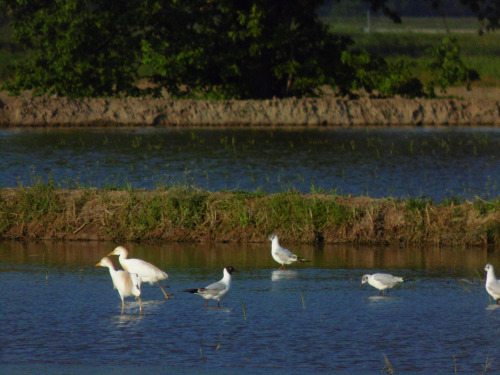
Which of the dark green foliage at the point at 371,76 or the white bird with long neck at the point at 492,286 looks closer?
the white bird with long neck at the point at 492,286

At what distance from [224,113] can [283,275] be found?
2541 cm

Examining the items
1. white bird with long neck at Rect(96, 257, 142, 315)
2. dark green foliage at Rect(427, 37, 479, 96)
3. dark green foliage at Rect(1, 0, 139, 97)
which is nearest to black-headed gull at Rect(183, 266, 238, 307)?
white bird with long neck at Rect(96, 257, 142, 315)

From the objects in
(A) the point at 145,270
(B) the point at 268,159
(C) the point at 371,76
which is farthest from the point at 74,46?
(A) the point at 145,270

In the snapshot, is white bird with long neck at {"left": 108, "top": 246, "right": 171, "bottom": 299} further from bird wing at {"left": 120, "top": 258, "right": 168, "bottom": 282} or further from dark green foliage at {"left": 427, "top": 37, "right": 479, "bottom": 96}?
dark green foliage at {"left": 427, "top": 37, "right": 479, "bottom": 96}

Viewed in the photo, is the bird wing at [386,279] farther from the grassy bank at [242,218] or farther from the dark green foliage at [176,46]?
the dark green foliage at [176,46]

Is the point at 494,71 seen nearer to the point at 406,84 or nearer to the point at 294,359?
the point at 406,84

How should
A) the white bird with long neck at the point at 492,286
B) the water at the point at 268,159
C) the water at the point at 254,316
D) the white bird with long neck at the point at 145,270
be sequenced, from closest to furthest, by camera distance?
the water at the point at 254,316 → the white bird with long neck at the point at 492,286 → the white bird with long neck at the point at 145,270 → the water at the point at 268,159

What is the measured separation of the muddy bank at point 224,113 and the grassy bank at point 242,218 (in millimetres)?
22070

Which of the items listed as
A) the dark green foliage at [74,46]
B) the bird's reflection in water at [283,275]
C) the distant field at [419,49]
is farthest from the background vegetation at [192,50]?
the bird's reflection in water at [283,275]

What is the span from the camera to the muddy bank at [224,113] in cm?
4100

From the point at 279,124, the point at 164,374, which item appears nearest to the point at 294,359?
the point at 164,374

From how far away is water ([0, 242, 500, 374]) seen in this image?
35.9ft

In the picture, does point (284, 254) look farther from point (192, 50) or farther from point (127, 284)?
point (192, 50)

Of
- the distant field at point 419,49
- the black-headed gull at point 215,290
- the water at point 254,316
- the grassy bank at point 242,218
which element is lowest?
the water at point 254,316
